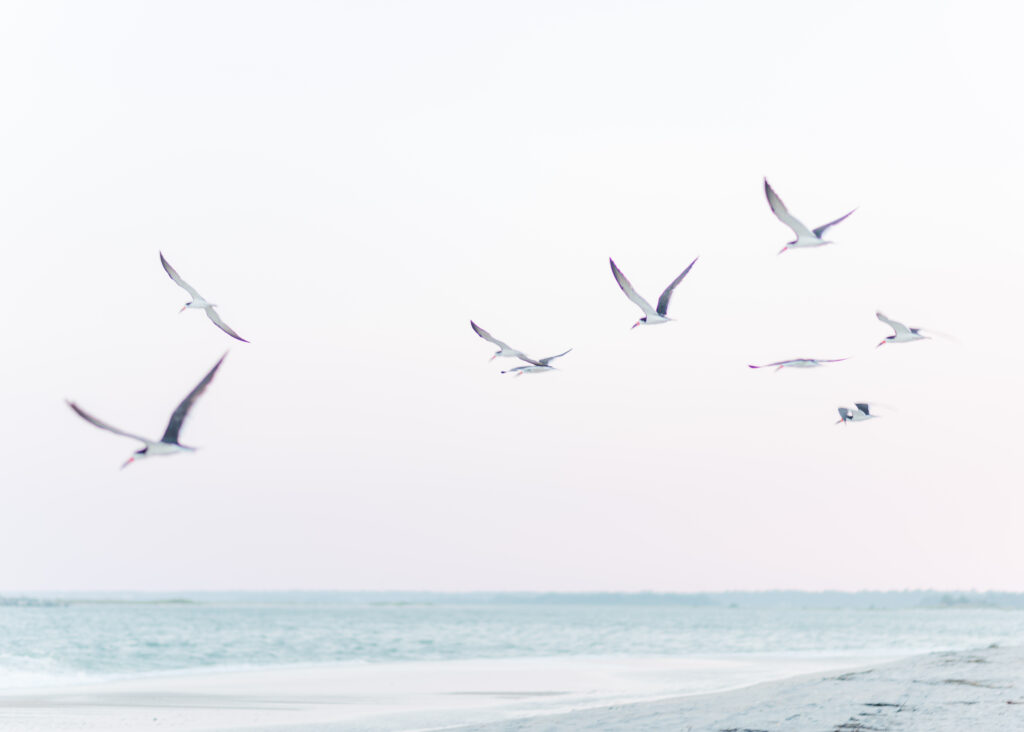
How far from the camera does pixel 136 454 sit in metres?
12.6

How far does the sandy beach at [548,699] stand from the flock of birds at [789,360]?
13.9 ft

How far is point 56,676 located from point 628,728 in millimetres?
21546

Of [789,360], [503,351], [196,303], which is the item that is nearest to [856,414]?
[789,360]

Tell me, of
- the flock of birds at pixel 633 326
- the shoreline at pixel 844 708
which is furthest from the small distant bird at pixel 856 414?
the shoreline at pixel 844 708

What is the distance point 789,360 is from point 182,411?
9.00 meters

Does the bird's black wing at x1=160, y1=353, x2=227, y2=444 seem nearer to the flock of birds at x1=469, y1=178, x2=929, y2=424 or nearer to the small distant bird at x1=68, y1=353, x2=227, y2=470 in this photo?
the small distant bird at x1=68, y1=353, x2=227, y2=470

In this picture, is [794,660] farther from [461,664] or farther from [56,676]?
[56,676]

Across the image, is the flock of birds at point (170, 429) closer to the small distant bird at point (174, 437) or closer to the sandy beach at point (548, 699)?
the small distant bird at point (174, 437)

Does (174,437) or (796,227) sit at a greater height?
(796,227)

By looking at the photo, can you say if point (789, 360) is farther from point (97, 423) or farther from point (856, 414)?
point (97, 423)

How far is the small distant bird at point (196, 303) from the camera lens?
14.5 m

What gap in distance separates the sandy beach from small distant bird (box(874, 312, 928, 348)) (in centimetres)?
513

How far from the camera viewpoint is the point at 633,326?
16.8 metres

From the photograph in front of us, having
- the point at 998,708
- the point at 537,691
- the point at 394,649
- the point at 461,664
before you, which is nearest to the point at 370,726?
the point at 537,691
